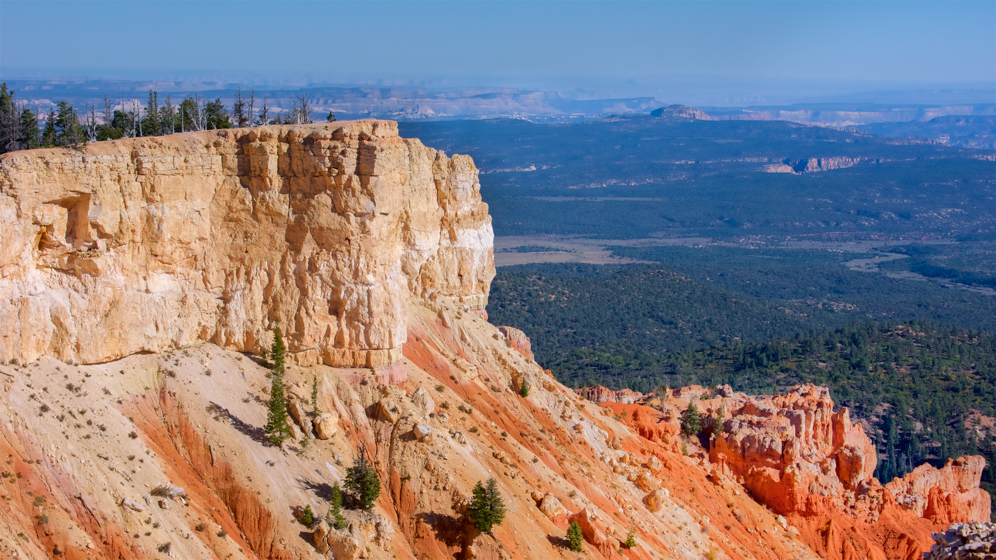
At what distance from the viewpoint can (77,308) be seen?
30.5m

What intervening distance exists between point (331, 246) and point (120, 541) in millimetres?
12878

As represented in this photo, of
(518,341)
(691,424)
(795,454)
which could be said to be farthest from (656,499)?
(518,341)

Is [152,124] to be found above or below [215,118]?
below

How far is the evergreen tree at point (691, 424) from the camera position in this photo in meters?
48.5

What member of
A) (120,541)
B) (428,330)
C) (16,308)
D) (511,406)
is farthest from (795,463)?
(16,308)

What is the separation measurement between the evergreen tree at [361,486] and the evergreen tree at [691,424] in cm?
2199

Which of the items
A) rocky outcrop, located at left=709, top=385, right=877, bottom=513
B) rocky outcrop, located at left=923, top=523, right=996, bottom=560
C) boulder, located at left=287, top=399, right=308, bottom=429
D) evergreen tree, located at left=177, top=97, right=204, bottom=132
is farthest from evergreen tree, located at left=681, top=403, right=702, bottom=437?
evergreen tree, located at left=177, top=97, right=204, bottom=132

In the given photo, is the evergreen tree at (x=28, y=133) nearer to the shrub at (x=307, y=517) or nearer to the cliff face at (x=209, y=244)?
the cliff face at (x=209, y=244)

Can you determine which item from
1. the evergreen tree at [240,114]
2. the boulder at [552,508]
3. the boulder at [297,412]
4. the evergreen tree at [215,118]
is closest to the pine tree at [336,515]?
the boulder at [297,412]

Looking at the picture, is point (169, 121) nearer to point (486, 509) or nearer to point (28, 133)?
point (28, 133)

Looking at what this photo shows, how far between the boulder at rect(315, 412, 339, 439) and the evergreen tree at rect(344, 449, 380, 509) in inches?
85.1

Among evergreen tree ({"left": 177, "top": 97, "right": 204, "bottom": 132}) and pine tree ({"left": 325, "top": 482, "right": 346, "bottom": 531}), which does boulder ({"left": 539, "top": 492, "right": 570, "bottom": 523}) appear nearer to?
pine tree ({"left": 325, "top": 482, "right": 346, "bottom": 531})

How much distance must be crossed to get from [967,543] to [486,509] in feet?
54.0

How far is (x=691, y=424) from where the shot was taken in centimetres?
4850
